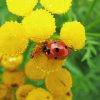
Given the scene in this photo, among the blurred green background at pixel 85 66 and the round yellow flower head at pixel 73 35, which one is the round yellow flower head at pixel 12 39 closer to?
the round yellow flower head at pixel 73 35

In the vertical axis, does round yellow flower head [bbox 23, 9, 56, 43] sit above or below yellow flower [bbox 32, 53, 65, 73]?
above

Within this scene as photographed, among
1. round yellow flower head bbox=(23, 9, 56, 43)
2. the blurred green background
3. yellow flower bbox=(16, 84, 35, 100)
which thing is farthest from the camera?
the blurred green background

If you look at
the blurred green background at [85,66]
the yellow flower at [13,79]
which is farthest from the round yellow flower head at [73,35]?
the blurred green background at [85,66]

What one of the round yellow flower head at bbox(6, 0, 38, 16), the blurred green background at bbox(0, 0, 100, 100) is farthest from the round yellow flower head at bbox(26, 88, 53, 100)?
the blurred green background at bbox(0, 0, 100, 100)

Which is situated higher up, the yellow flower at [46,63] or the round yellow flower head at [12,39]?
the round yellow flower head at [12,39]

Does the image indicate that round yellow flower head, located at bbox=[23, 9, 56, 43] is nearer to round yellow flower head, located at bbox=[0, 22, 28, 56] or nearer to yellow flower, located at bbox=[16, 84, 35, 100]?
round yellow flower head, located at bbox=[0, 22, 28, 56]

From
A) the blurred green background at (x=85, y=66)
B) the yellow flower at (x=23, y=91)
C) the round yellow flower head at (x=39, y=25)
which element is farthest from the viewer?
the blurred green background at (x=85, y=66)

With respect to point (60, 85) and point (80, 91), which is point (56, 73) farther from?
point (80, 91)
